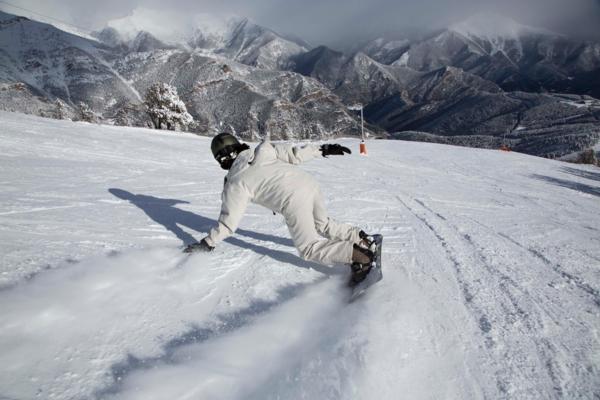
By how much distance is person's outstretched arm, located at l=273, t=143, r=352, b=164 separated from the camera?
3.43 m

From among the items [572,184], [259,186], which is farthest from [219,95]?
[259,186]

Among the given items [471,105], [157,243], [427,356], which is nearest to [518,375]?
[427,356]

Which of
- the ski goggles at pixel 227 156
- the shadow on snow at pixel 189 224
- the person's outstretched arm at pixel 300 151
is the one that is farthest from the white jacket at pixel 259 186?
the shadow on snow at pixel 189 224

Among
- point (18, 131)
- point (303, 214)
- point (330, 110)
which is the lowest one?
point (303, 214)

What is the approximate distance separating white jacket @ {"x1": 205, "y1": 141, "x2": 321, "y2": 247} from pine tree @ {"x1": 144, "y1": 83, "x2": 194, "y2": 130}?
44.2 m

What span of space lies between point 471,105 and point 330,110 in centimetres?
7677

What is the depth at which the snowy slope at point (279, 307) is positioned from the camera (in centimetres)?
194

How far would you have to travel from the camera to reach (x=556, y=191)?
794 centimetres

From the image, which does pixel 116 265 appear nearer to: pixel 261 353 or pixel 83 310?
pixel 83 310

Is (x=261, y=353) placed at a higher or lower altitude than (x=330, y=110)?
lower

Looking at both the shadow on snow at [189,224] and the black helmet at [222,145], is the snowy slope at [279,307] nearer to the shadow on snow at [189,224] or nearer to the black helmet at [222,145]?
the shadow on snow at [189,224]

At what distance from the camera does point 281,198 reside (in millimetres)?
2967

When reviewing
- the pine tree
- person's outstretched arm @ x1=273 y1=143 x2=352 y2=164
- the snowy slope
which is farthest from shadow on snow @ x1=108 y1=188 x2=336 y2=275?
the pine tree

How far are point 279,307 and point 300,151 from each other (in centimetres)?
155
